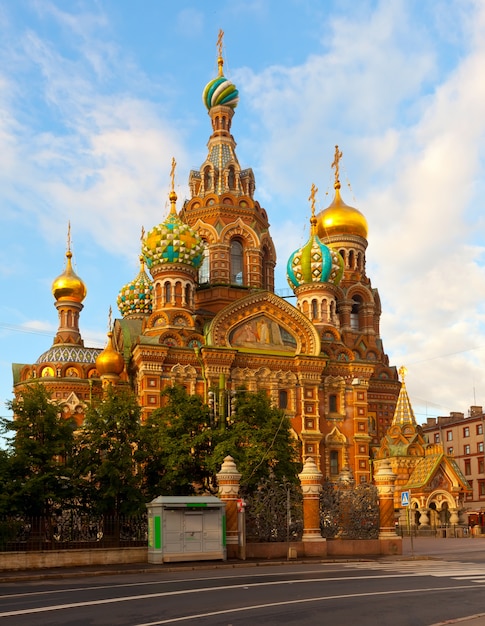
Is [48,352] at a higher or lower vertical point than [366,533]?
higher

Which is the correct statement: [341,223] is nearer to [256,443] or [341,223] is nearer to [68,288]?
[68,288]

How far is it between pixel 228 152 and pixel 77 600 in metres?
41.5

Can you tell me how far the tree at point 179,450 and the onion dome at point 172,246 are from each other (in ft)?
50.6

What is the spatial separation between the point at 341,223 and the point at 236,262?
9.80m

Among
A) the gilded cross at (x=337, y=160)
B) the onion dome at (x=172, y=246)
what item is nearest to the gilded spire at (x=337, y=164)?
the gilded cross at (x=337, y=160)

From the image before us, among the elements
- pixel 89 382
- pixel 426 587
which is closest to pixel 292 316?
pixel 89 382

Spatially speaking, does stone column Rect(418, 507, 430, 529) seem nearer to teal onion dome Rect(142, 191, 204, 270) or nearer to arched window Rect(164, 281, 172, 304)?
arched window Rect(164, 281, 172, 304)

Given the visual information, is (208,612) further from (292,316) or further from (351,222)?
(351,222)

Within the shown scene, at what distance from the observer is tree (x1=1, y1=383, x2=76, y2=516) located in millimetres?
23984

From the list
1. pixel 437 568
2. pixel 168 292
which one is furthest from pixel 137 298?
pixel 437 568

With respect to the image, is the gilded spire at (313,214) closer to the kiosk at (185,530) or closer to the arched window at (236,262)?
the arched window at (236,262)

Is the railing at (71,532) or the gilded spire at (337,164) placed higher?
the gilded spire at (337,164)

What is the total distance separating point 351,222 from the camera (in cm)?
5534

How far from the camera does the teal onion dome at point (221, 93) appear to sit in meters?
54.2
